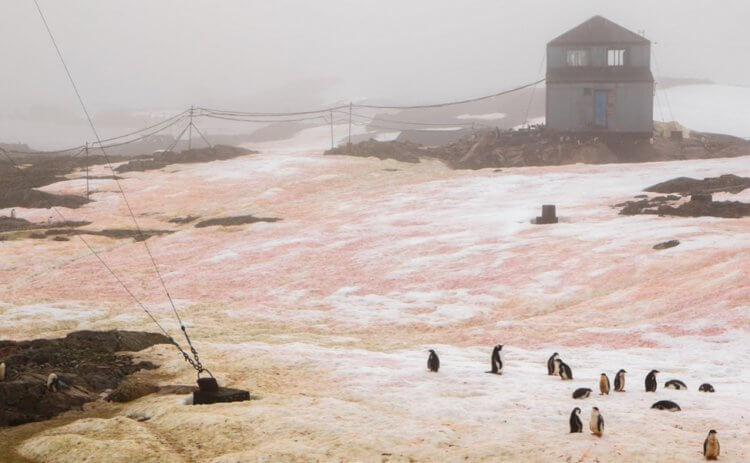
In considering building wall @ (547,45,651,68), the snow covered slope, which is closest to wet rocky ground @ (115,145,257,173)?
building wall @ (547,45,651,68)

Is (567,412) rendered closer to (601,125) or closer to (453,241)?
(453,241)

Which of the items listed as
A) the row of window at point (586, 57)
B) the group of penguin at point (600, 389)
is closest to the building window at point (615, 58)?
the row of window at point (586, 57)

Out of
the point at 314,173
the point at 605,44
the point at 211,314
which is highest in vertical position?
the point at 605,44

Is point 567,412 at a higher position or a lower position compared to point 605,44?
lower

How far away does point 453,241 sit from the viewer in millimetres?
63344

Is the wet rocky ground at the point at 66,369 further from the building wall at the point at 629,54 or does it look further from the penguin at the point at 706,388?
the building wall at the point at 629,54

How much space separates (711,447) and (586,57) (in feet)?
292

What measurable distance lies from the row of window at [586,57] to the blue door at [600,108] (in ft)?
13.1

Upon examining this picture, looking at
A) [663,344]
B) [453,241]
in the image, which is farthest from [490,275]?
[663,344]

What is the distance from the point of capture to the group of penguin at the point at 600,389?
21.8 m

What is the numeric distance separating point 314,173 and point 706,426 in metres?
77.7

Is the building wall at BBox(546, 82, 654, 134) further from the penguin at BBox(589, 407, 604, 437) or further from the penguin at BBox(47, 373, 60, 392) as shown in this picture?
the penguin at BBox(589, 407, 604, 437)

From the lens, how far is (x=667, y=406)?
26938 millimetres

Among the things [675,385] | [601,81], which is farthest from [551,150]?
[675,385]
